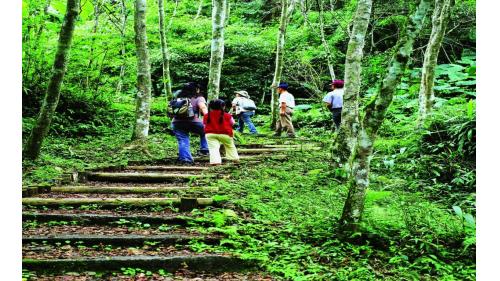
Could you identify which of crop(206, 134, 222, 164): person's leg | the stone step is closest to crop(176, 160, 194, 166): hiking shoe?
crop(206, 134, 222, 164): person's leg

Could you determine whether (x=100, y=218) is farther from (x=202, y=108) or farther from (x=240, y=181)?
(x=202, y=108)

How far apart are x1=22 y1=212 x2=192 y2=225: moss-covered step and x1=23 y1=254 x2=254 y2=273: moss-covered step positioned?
113 cm

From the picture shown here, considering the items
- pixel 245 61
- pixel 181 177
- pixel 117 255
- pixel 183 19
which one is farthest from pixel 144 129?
pixel 183 19

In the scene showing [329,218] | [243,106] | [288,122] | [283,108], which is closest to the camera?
[329,218]

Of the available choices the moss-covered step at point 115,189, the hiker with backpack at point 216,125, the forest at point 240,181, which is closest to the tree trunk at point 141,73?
the forest at point 240,181

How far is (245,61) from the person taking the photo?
2345cm

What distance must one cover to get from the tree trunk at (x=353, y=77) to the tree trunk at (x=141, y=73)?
204 inches

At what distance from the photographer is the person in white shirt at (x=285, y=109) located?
1459 cm

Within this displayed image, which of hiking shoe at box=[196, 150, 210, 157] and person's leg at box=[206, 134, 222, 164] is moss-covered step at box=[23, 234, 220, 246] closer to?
person's leg at box=[206, 134, 222, 164]

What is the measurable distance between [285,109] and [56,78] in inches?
302

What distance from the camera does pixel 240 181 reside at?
8.38 metres

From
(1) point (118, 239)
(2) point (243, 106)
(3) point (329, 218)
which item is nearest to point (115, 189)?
(1) point (118, 239)

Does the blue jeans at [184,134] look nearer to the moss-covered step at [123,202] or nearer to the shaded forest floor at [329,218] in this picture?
the shaded forest floor at [329,218]

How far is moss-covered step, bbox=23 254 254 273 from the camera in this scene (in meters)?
4.68
